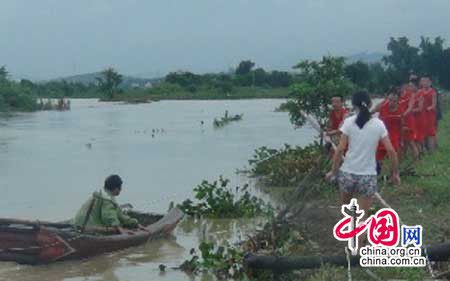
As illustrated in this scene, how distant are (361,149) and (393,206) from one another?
303cm

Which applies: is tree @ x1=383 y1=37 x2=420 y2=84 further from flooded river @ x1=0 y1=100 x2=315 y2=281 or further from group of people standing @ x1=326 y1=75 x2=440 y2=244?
group of people standing @ x1=326 y1=75 x2=440 y2=244

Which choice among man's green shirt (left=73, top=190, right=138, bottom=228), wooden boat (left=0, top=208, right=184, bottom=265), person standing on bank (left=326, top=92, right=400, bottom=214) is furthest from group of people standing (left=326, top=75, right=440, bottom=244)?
wooden boat (left=0, top=208, right=184, bottom=265)

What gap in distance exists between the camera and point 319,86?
16.1 meters

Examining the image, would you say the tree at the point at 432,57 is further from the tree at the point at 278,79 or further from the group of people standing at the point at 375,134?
the group of people standing at the point at 375,134

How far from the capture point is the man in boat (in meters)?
9.43

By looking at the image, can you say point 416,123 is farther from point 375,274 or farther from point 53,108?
point 53,108

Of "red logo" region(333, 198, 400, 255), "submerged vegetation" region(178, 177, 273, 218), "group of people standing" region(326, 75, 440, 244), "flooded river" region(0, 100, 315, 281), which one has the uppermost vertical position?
"group of people standing" region(326, 75, 440, 244)

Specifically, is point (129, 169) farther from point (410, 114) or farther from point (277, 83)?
point (277, 83)

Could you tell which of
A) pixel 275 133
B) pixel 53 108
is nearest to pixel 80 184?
pixel 275 133

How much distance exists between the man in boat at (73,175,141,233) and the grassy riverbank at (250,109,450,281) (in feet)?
6.95

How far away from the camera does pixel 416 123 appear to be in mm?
13242

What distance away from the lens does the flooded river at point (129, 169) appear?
977 centimetres

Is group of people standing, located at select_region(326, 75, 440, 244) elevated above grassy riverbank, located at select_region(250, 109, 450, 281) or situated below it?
above

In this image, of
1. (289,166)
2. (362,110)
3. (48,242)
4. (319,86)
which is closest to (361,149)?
(362,110)
